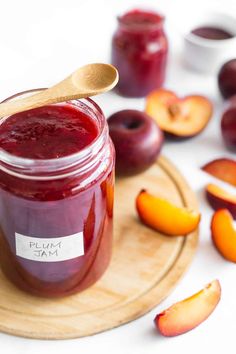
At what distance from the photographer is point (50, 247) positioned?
3.07ft

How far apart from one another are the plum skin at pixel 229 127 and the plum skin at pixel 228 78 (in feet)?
0.47

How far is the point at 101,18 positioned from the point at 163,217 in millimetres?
943

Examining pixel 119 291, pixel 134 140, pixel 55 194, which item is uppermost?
pixel 55 194

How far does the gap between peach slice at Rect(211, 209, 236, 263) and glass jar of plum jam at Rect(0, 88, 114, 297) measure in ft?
0.75

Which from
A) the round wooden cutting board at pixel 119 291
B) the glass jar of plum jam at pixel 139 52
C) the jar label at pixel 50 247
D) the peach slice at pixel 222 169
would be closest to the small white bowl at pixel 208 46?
the glass jar of plum jam at pixel 139 52

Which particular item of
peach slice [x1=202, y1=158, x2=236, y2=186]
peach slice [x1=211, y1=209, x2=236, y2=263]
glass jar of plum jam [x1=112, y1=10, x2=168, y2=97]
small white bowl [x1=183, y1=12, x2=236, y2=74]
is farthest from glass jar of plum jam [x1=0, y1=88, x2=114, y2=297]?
small white bowl [x1=183, y1=12, x2=236, y2=74]

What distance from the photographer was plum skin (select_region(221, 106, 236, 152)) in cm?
133

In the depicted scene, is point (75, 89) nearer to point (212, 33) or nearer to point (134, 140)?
point (134, 140)

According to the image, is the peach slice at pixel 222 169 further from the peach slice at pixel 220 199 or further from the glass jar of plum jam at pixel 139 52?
the glass jar of plum jam at pixel 139 52

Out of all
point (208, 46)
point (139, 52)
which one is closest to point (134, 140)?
point (139, 52)

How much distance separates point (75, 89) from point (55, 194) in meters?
0.16

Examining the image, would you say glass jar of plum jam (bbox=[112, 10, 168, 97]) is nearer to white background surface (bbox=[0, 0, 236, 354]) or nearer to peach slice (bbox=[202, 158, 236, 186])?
white background surface (bbox=[0, 0, 236, 354])

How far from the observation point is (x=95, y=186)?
91cm

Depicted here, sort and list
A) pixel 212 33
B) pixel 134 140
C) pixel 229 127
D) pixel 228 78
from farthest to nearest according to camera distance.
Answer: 1. pixel 212 33
2. pixel 228 78
3. pixel 229 127
4. pixel 134 140
